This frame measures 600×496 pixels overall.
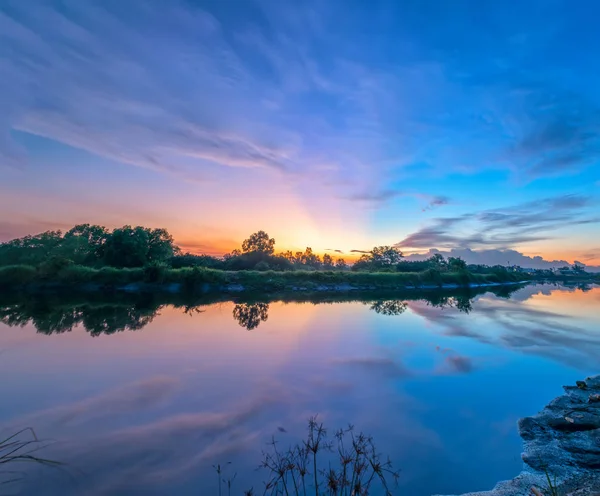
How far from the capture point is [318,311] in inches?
755

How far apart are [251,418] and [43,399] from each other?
440 cm

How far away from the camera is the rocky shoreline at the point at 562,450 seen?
338 centimetres

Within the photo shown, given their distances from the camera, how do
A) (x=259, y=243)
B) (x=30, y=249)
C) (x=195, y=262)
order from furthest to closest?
(x=259, y=243), (x=30, y=249), (x=195, y=262)

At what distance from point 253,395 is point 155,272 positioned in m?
30.2

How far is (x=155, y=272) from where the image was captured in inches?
1267

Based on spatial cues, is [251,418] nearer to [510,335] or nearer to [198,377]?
[198,377]

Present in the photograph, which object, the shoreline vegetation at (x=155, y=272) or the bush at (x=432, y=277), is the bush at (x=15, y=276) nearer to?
the shoreline vegetation at (x=155, y=272)

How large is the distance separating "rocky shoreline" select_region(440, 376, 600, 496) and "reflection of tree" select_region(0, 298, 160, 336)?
13.4 meters

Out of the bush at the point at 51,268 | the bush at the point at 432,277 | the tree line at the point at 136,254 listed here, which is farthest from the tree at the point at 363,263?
the bush at the point at 51,268

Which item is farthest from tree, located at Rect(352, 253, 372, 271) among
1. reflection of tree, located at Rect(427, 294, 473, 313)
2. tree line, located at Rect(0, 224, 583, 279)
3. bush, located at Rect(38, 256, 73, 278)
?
bush, located at Rect(38, 256, 73, 278)

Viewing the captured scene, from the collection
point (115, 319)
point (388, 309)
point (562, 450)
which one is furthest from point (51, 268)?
point (562, 450)

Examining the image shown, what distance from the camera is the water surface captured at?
12.6ft

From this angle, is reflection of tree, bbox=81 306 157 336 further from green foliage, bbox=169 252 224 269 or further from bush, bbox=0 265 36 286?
green foliage, bbox=169 252 224 269

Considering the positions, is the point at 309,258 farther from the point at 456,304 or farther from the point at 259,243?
the point at 456,304
